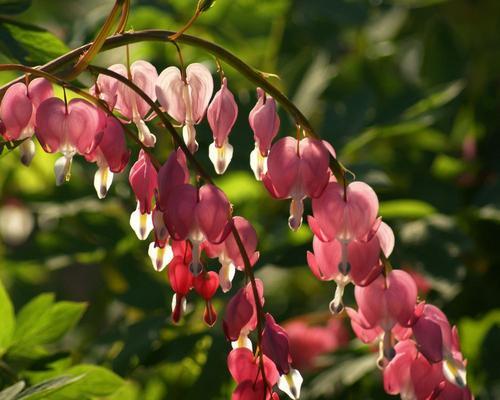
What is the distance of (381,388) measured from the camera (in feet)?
5.04

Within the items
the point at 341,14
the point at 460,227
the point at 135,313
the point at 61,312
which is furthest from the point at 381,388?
the point at 341,14

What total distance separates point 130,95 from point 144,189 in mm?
95

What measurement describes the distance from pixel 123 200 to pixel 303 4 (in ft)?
1.81

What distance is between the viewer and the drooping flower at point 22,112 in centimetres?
82

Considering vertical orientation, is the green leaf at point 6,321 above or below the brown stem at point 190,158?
below

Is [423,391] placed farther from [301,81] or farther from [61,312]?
[301,81]

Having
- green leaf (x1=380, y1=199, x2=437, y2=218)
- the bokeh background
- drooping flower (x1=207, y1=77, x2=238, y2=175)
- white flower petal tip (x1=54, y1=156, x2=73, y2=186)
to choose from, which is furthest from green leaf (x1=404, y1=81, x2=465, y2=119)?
white flower petal tip (x1=54, y1=156, x2=73, y2=186)

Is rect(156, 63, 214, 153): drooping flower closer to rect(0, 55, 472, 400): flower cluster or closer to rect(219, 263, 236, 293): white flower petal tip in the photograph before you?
rect(0, 55, 472, 400): flower cluster

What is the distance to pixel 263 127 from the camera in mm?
875

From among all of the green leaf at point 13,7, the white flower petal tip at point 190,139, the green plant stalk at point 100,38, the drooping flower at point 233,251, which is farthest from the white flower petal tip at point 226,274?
the green leaf at point 13,7

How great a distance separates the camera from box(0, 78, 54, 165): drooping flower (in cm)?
82

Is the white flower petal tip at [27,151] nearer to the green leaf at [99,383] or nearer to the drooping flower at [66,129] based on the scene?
the drooping flower at [66,129]

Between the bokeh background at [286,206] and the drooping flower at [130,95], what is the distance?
16cm

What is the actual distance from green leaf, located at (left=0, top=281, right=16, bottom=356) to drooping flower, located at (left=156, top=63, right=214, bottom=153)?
1.28 feet
